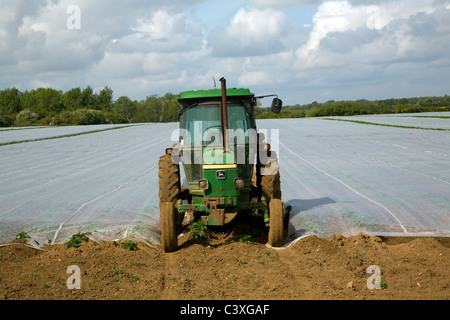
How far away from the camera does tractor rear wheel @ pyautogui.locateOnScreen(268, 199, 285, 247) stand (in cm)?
700

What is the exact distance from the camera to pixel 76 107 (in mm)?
90312

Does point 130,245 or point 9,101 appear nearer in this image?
point 130,245

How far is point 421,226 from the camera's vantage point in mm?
7707

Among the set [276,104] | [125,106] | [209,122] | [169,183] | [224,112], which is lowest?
[169,183]

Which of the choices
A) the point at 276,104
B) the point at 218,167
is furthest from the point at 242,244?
the point at 276,104

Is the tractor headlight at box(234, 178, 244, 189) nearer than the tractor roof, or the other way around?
the tractor headlight at box(234, 178, 244, 189)

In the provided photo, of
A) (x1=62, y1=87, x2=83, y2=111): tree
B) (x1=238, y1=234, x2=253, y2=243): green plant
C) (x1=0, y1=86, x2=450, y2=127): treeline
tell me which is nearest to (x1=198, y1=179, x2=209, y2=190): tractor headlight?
(x1=238, y1=234, x2=253, y2=243): green plant

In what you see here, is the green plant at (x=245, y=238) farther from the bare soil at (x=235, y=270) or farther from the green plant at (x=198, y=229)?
the green plant at (x=198, y=229)

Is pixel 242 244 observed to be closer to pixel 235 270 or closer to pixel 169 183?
pixel 235 270

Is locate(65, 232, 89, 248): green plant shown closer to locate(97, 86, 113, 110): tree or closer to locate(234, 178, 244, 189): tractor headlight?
locate(234, 178, 244, 189): tractor headlight

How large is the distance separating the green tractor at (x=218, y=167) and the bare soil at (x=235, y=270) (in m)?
0.48

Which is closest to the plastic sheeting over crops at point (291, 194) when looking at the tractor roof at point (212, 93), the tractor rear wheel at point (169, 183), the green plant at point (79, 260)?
the tractor rear wheel at point (169, 183)

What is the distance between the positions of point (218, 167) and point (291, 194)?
427 centimetres
